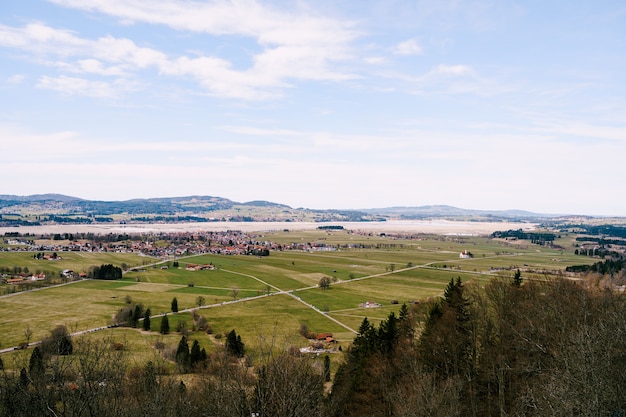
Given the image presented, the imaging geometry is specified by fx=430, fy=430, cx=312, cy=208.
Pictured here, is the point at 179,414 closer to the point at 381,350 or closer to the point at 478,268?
the point at 381,350

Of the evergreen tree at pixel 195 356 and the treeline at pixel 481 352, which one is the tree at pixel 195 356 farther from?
the treeline at pixel 481 352

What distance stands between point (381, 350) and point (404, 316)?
4449 mm

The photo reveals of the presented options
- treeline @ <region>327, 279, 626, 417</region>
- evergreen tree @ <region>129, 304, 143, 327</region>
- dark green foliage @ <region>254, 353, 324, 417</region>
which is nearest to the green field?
evergreen tree @ <region>129, 304, 143, 327</region>

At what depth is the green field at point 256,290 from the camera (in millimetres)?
58188

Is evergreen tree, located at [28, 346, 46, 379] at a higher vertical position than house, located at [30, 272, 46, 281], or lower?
higher

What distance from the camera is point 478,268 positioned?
10688 centimetres

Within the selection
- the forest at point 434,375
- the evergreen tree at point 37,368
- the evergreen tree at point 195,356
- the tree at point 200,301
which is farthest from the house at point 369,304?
the evergreen tree at point 37,368

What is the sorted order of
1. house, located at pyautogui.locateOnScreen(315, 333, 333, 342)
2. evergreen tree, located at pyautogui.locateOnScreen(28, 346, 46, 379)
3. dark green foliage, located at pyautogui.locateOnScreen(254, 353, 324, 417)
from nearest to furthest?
dark green foliage, located at pyautogui.locateOnScreen(254, 353, 324, 417), evergreen tree, located at pyautogui.locateOnScreen(28, 346, 46, 379), house, located at pyautogui.locateOnScreen(315, 333, 333, 342)

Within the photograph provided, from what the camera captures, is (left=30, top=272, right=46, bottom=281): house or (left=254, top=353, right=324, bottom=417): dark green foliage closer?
(left=254, top=353, right=324, bottom=417): dark green foliage

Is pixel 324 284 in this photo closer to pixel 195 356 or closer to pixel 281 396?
pixel 195 356

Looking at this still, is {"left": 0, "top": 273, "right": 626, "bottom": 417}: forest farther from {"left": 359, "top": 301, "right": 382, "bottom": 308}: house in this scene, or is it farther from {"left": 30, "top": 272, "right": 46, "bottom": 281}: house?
{"left": 30, "top": 272, "right": 46, "bottom": 281}: house

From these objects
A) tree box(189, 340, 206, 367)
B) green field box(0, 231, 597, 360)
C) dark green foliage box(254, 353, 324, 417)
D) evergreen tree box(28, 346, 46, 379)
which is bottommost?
green field box(0, 231, 597, 360)

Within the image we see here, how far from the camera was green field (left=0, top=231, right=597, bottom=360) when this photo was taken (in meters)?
58.2

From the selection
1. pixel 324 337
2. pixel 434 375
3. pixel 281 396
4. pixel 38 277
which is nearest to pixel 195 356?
pixel 324 337
